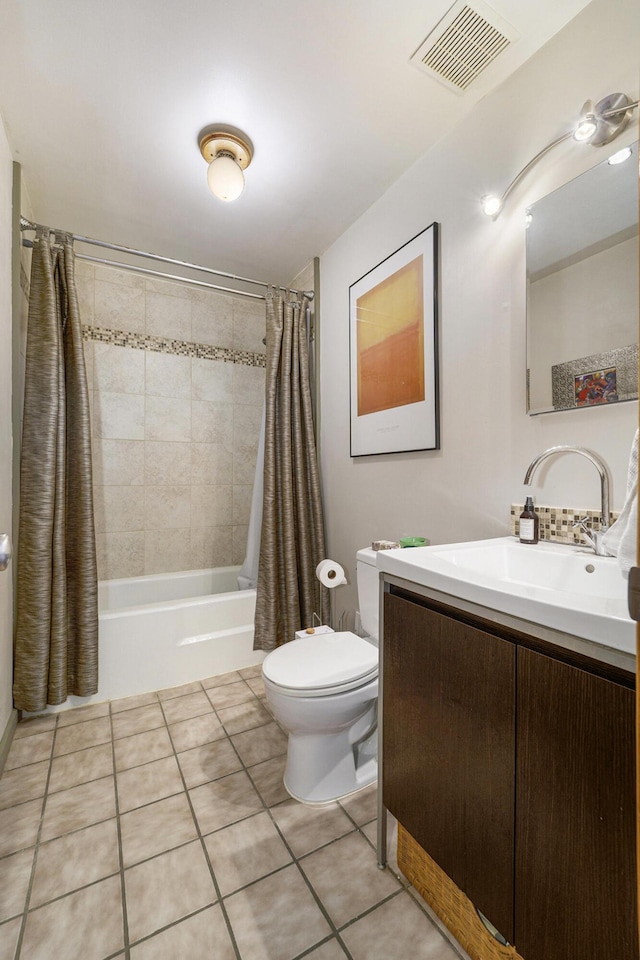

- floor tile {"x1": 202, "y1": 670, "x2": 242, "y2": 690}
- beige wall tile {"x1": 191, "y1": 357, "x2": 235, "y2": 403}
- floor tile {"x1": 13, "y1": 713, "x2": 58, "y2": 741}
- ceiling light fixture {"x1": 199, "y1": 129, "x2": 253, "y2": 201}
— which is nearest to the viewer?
ceiling light fixture {"x1": 199, "y1": 129, "x2": 253, "y2": 201}

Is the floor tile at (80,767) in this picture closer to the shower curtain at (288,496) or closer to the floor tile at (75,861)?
the floor tile at (75,861)

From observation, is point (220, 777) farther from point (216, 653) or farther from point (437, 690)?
point (437, 690)

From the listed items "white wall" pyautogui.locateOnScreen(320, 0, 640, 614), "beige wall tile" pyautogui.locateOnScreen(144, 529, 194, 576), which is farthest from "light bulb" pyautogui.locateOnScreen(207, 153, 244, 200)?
"beige wall tile" pyautogui.locateOnScreen(144, 529, 194, 576)

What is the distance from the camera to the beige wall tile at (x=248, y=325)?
302 cm

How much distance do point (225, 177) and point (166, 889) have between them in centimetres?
232

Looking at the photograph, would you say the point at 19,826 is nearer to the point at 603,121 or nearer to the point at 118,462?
the point at 118,462

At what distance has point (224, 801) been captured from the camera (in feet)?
4.44

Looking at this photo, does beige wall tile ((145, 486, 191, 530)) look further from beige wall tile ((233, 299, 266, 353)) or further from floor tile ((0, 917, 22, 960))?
floor tile ((0, 917, 22, 960))

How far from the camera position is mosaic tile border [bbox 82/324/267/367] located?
2.59 m

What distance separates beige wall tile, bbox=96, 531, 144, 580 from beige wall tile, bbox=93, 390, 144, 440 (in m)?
0.64

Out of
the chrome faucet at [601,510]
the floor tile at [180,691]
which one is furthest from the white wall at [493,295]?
the floor tile at [180,691]

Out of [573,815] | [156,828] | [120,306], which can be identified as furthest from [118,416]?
[573,815]

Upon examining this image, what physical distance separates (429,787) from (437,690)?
23cm

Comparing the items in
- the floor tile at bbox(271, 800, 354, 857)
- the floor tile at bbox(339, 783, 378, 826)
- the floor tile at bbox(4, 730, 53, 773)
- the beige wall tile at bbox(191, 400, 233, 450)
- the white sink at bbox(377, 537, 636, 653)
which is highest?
the beige wall tile at bbox(191, 400, 233, 450)
